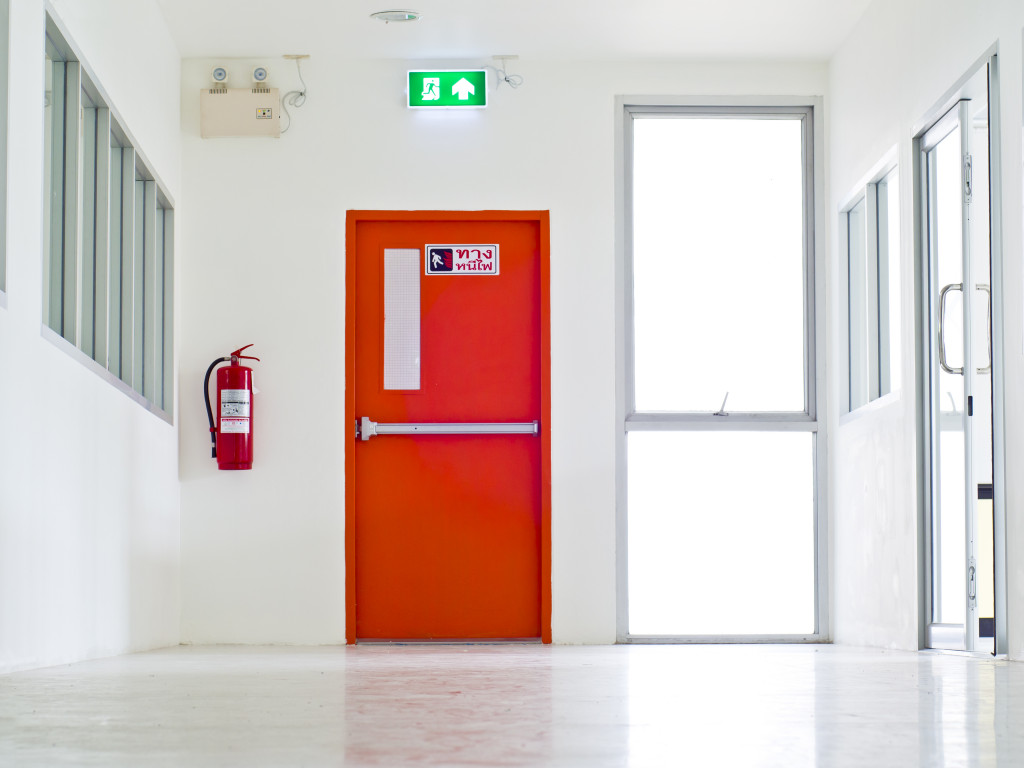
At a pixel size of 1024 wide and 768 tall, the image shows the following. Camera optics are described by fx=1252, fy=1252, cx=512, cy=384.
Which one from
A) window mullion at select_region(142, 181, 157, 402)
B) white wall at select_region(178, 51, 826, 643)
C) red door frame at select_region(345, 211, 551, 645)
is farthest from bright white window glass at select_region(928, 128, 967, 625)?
window mullion at select_region(142, 181, 157, 402)

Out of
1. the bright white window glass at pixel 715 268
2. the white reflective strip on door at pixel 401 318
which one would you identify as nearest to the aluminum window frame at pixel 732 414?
the bright white window glass at pixel 715 268

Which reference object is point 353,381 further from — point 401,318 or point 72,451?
point 72,451

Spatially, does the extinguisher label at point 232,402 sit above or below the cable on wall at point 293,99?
below

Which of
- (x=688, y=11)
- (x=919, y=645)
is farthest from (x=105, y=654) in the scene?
(x=688, y=11)

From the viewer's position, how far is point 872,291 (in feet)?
18.7

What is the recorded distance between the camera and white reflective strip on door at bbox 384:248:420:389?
6160 mm

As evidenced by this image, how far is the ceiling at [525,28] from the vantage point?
5.59 meters

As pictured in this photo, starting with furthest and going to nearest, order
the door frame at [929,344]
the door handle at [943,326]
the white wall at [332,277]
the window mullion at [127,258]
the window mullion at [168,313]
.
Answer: the white wall at [332,277] < the window mullion at [168,313] < the window mullion at [127,258] < the door handle at [943,326] < the door frame at [929,344]

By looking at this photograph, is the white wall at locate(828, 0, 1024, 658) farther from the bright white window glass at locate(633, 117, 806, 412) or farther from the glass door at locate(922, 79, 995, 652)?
the bright white window glass at locate(633, 117, 806, 412)

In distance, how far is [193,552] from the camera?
6016mm

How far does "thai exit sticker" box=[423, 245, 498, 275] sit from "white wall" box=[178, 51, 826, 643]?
0.22m

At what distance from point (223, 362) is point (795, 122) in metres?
3.13

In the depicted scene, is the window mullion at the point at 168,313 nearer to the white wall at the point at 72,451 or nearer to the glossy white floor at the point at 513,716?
the white wall at the point at 72,451

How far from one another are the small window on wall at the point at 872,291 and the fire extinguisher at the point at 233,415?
289 cm
